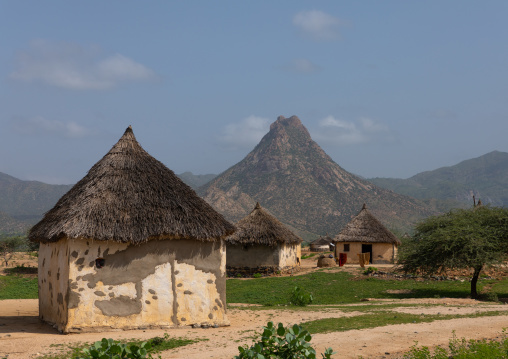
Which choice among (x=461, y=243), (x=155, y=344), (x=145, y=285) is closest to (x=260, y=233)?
(x=461, y=243)

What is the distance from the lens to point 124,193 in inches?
555

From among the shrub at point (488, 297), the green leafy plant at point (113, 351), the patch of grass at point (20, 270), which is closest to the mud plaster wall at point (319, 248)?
the patch of grass at point (20, 270)

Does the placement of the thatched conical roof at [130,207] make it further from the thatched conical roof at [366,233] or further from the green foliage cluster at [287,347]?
the thatched conical roof at [366,233]

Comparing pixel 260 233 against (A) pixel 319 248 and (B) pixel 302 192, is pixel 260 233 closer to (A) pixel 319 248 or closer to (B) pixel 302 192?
(A) pixel 319 248

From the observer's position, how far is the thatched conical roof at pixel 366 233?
39.3 meters

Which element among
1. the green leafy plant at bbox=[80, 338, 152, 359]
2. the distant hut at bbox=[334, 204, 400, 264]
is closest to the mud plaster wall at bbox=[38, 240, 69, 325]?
the green leafy plant at bbox=[80, 338, 152, 359]

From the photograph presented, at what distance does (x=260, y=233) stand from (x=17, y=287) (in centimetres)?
1399

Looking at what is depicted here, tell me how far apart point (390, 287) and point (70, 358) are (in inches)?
731

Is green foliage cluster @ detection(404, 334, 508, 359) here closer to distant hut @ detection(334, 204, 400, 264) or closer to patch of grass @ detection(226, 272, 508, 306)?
patch of grass @ detection(226, 272, 508, 306)

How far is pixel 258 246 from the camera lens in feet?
109

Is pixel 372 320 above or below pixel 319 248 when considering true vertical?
below

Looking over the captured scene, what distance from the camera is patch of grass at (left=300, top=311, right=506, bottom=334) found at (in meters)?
12.6

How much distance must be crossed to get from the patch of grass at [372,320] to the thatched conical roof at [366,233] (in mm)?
23976

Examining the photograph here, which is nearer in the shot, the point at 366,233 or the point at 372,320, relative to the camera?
the point at 372,320
